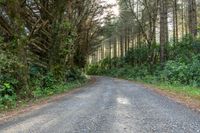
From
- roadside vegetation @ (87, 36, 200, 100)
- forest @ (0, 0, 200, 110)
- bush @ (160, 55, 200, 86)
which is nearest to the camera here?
forest @ (0, 0, 200, 110)

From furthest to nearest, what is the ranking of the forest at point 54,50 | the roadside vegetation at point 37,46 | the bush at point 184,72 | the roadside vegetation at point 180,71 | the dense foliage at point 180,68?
the dense foliage at point 180,68
the bush at point 184,72
the roadside vegetation at point 180,71
the forest at point 54,50
the roadside vegetation at point 37,46

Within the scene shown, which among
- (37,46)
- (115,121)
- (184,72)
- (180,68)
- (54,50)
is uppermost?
(37,46)

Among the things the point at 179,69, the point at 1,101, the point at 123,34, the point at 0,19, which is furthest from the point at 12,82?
the point at 123,34

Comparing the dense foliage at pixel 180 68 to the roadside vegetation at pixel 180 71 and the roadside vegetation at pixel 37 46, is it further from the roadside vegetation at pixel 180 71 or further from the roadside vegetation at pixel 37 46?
the roadside vegetation at pixel 37 46

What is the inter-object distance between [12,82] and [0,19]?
575 centimetres

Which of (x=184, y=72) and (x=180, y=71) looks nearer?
(x=184, y=72)

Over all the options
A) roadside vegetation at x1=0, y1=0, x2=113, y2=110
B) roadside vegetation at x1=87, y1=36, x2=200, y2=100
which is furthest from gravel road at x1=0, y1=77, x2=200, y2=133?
roadside vegetation at x1=87, y1=36, x2=200, y2=100

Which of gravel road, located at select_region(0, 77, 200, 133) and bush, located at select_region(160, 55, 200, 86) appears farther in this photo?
bush, located at select_region(160, 55, 200, 86)

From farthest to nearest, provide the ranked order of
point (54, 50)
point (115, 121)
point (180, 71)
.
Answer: point (54, 50)
point (180, 71)
point (115, 121)

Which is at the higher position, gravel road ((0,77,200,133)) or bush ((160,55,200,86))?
bush ((160,55,200,86))

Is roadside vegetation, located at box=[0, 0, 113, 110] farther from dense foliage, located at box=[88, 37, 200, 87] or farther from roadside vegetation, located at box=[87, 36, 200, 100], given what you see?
dense foliage, located at box=[88, 37, 200, 87]

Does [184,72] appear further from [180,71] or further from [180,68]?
[180,68]

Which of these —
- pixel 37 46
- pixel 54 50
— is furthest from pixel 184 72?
pixel 37 46

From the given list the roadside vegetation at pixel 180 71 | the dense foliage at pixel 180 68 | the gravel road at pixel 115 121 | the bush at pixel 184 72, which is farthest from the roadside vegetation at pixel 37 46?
the bush at pixel 184 72
